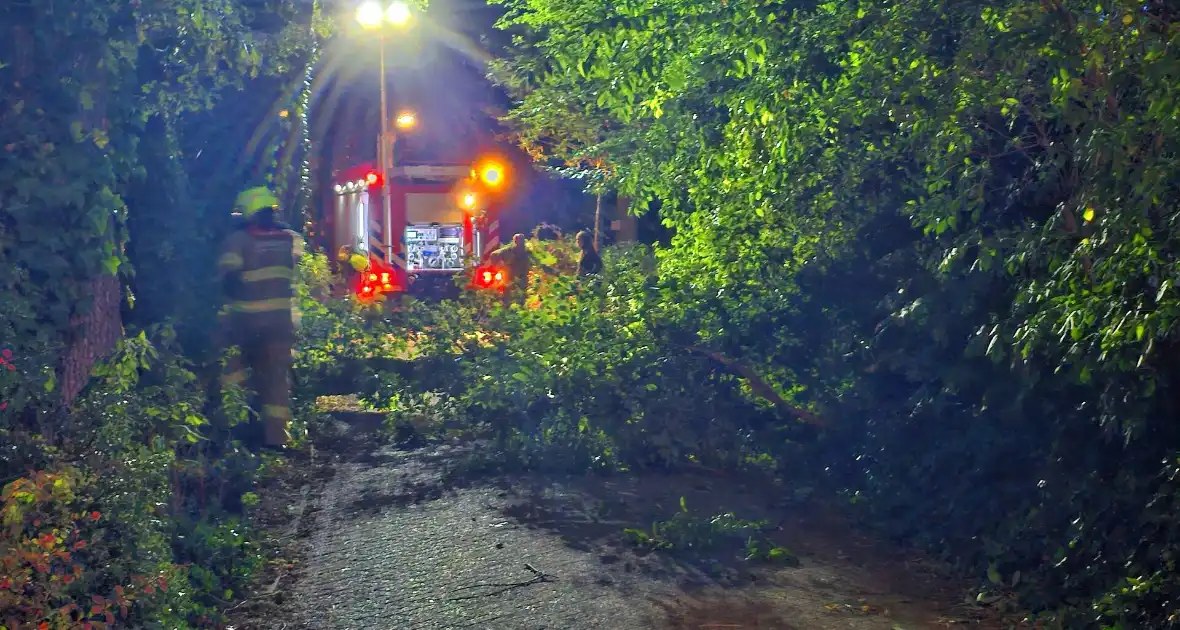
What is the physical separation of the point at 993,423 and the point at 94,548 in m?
4.58

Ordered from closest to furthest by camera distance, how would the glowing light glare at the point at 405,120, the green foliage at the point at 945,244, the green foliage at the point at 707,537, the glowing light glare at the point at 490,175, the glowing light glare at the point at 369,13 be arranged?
the green foliage at the point at 945,244
the green foliage at the point at 707,537
the glowing light glare at the point at 369,13
the glowing light glare at the point at 490,175
the glowing light glare at the point at 405,120

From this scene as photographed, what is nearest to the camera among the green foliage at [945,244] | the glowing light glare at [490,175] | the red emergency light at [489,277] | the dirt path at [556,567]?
the green foliage at [945,244]

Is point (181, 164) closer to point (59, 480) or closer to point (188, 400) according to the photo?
point (188, 400)

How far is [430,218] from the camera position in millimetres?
30047

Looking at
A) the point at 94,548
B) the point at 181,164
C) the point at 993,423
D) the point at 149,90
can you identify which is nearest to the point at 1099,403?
the point at 993,423

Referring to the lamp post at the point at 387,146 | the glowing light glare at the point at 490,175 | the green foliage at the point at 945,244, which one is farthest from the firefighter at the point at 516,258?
the glowing light glare at the point at 490,175

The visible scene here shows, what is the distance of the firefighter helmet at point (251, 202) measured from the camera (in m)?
10.1

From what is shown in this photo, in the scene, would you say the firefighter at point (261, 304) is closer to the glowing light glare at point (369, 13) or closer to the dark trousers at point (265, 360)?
the dark trousers at point (265, 360)

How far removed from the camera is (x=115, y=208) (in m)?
6.62

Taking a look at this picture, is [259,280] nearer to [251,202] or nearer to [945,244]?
[251,202]

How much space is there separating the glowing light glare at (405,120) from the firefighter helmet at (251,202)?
27.0 meters

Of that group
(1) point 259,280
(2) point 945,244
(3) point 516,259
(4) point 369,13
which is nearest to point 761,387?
(2) point 945,244

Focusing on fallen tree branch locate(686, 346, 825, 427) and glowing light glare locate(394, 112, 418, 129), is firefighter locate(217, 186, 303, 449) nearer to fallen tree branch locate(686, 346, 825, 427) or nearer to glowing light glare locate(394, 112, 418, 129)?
fallen tree branch locate(686, 346, 825, 427)

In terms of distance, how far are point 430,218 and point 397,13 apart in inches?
362
